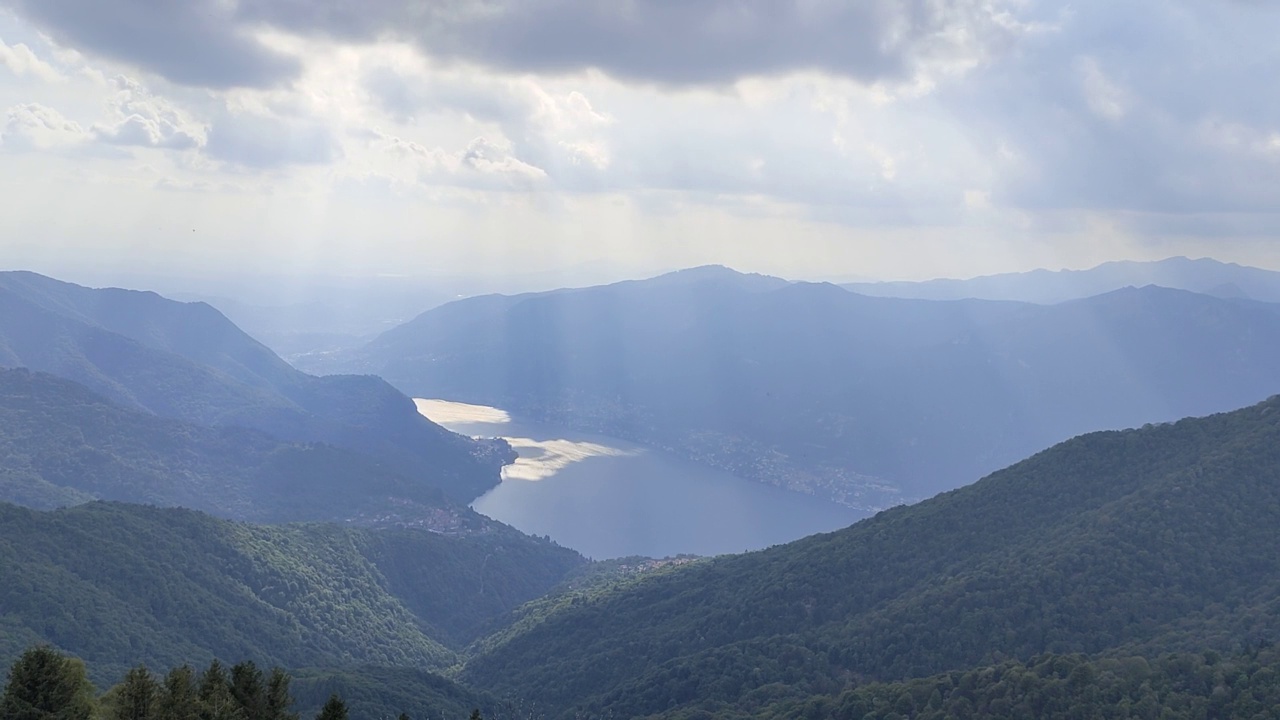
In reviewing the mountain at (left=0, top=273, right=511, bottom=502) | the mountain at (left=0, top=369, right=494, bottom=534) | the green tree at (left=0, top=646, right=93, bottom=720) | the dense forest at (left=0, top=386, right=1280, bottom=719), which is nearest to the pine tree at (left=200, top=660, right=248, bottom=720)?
the green tree at (left=0, top=646, right=93, bottom=720)

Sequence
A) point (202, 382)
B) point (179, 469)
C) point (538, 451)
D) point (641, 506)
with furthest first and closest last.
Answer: point (538, 451)
point (202, 382)
point (641, 506)
point (179, 469)

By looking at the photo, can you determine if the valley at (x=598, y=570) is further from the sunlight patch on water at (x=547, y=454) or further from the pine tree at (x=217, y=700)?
the sunlight patch on water at (x=547, y=454)

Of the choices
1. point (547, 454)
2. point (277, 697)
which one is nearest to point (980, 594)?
point (277, 697)

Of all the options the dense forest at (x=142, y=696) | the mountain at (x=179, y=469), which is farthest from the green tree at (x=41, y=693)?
the mountain at (x=179, y=469)

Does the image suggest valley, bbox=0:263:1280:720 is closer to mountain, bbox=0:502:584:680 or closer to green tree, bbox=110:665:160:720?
mountain, bbox=0:502:584:680

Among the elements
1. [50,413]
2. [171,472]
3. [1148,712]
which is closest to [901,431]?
[171,472]

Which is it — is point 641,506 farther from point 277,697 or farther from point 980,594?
point 277,697
